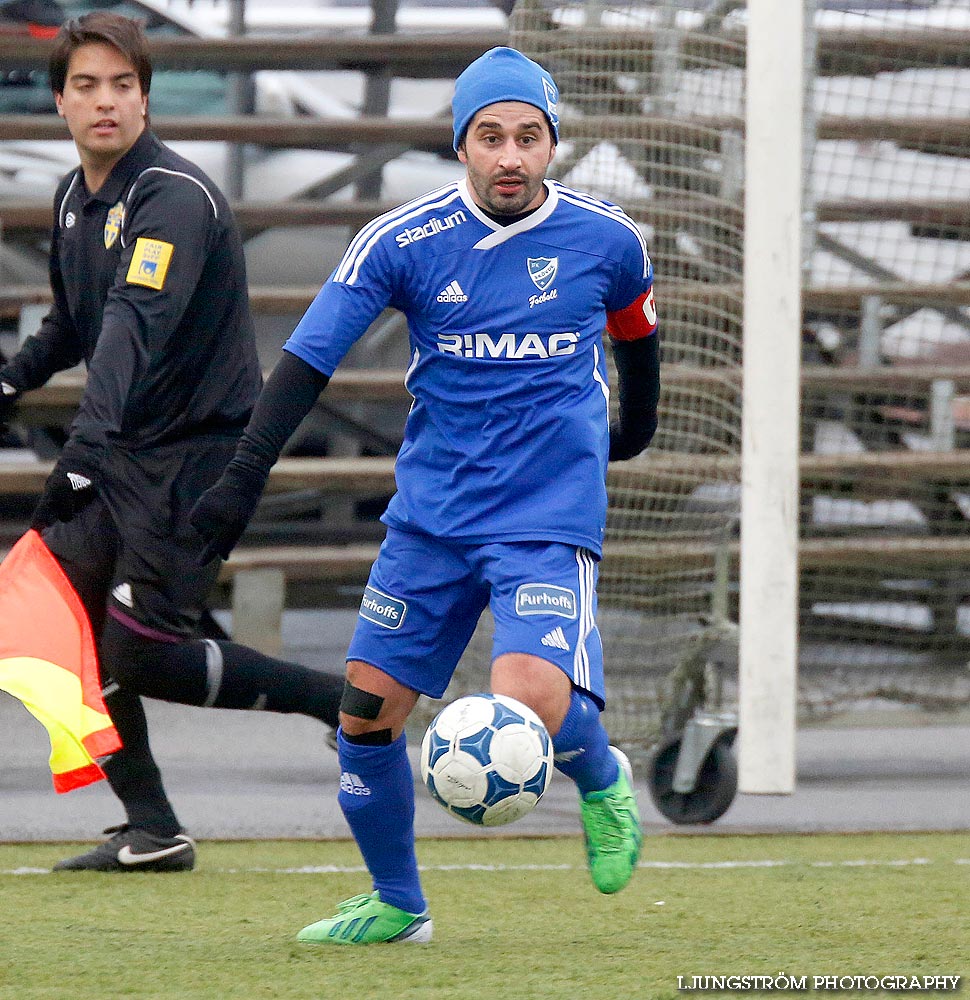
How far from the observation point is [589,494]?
3.83m

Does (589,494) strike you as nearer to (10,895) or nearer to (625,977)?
(625,977)

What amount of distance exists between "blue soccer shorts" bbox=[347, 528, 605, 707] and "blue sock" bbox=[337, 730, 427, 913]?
184 millimetres

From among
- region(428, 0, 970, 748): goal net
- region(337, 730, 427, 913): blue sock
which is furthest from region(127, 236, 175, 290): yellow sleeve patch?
region(428, 0, 970, 748): goal net

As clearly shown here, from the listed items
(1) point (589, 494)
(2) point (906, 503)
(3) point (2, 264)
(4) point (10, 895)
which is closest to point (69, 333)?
(4) point (10, 895)

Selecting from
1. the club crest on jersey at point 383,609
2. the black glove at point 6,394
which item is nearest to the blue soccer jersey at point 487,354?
the club crest on jersey at point 383,609

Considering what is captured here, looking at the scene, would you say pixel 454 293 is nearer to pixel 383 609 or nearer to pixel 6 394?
pixel 383 609

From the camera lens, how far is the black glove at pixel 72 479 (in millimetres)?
4395

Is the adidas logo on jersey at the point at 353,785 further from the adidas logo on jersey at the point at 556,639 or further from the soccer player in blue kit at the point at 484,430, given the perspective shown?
the adidas logo on jersey at the point at 556,639

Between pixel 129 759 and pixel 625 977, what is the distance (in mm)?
1839

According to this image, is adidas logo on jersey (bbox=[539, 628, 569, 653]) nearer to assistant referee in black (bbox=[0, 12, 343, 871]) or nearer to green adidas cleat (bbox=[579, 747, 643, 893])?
green adidas cleat (bbox=[579, 747, 643, 893])

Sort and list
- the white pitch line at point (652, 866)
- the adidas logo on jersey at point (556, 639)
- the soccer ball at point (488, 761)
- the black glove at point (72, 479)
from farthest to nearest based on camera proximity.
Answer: the white pitch line at point (652, 866) → the black glove at point (72, 479) → the adidas logo on jersey at point (556, 639) → the soccer ball at point (488, 761)

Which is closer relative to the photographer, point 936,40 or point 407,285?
point 407,285

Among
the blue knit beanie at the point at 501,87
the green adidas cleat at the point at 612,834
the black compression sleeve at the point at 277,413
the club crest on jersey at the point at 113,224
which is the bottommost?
the green adidas cleat at the point at 612,834

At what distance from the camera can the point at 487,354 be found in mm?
3818
